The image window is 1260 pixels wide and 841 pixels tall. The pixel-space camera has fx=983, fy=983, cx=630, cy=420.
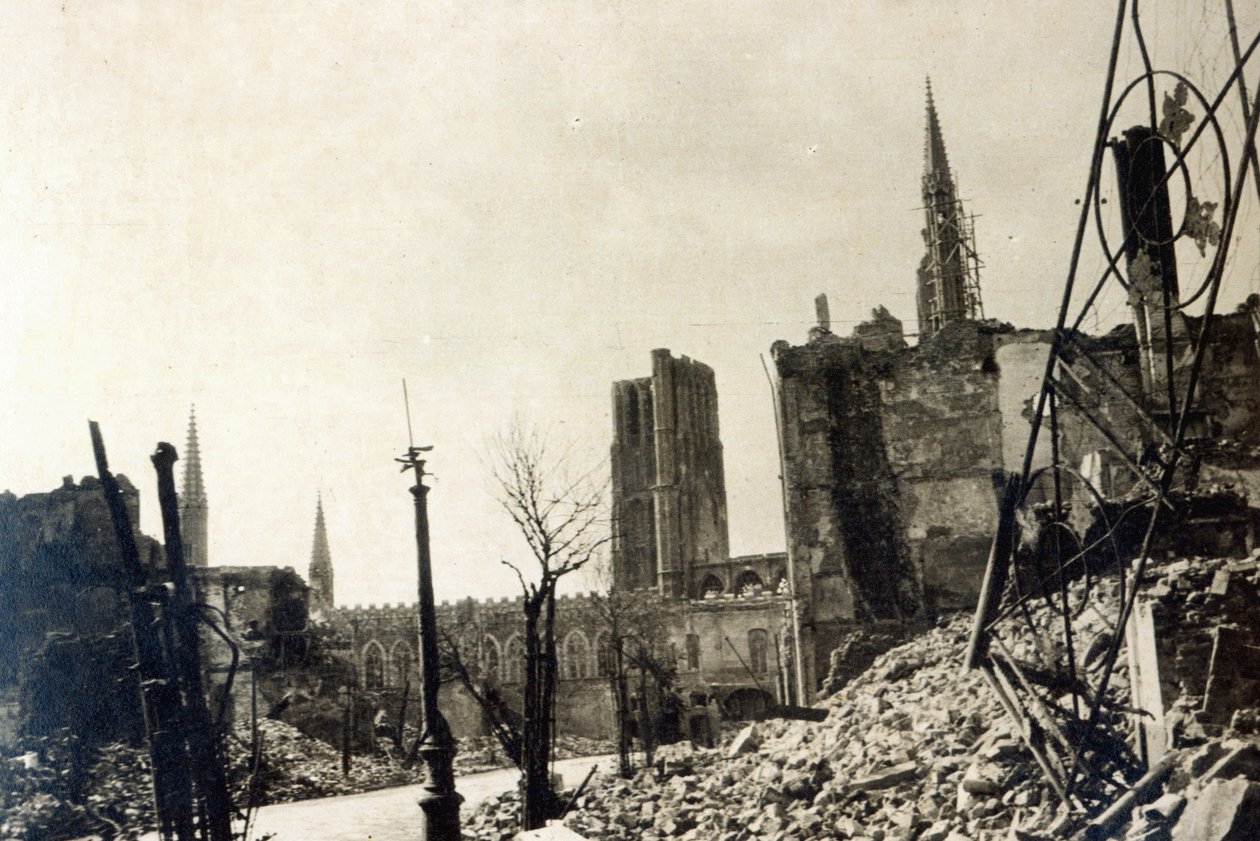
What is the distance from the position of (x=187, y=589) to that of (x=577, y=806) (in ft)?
29.9

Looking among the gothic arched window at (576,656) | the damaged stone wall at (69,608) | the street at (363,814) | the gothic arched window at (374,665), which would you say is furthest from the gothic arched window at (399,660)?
the street at (363,814)

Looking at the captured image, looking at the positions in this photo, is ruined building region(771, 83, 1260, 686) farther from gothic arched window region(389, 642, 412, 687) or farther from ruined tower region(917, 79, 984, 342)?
gothic arched window region(389, 642, 412, 687)

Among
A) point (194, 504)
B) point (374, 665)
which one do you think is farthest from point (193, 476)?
point (374, 665)

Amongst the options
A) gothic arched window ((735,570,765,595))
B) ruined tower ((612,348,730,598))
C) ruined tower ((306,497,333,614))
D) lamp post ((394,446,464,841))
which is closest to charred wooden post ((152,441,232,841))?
lamp post ((394,446,464,841))

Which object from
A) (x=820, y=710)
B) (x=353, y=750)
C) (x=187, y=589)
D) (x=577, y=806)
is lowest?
(x=353, y=750)

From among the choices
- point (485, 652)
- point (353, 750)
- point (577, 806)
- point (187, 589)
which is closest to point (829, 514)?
point (577, 806)

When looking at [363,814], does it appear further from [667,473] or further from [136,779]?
[667,473]

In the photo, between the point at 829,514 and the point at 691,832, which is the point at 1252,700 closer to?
the point at 691,832

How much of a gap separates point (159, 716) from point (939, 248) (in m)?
38.6

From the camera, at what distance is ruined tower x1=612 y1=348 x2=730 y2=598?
56.1 meters

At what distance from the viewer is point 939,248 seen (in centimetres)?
4100

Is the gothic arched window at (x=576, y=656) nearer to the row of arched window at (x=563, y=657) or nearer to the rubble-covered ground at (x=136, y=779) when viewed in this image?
the row of arched window at (x=563, y=657)

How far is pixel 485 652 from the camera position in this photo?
4569cm

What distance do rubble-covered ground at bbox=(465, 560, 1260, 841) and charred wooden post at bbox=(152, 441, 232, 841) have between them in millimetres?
5090
